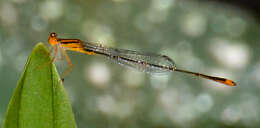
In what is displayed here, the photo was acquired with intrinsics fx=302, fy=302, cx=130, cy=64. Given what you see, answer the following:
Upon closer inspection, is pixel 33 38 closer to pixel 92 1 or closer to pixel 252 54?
pixel 92 1

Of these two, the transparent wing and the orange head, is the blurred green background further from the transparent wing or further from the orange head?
the orange head

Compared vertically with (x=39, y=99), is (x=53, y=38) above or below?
above

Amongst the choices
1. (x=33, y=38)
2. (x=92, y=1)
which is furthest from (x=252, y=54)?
(x=33, y=38)

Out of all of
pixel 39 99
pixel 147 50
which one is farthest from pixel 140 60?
pixel 147 50

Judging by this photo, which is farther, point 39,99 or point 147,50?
point 147,50

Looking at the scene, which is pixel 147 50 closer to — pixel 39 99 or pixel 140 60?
pixel 140 60

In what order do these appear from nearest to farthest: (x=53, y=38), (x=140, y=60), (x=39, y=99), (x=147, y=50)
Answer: (x=39, y=99)
(x=53, y=38)
(x=140, y=60)
(x=147, y=50)

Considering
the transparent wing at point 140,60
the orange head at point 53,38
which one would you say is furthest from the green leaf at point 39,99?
the transparent wing at point 140,60
